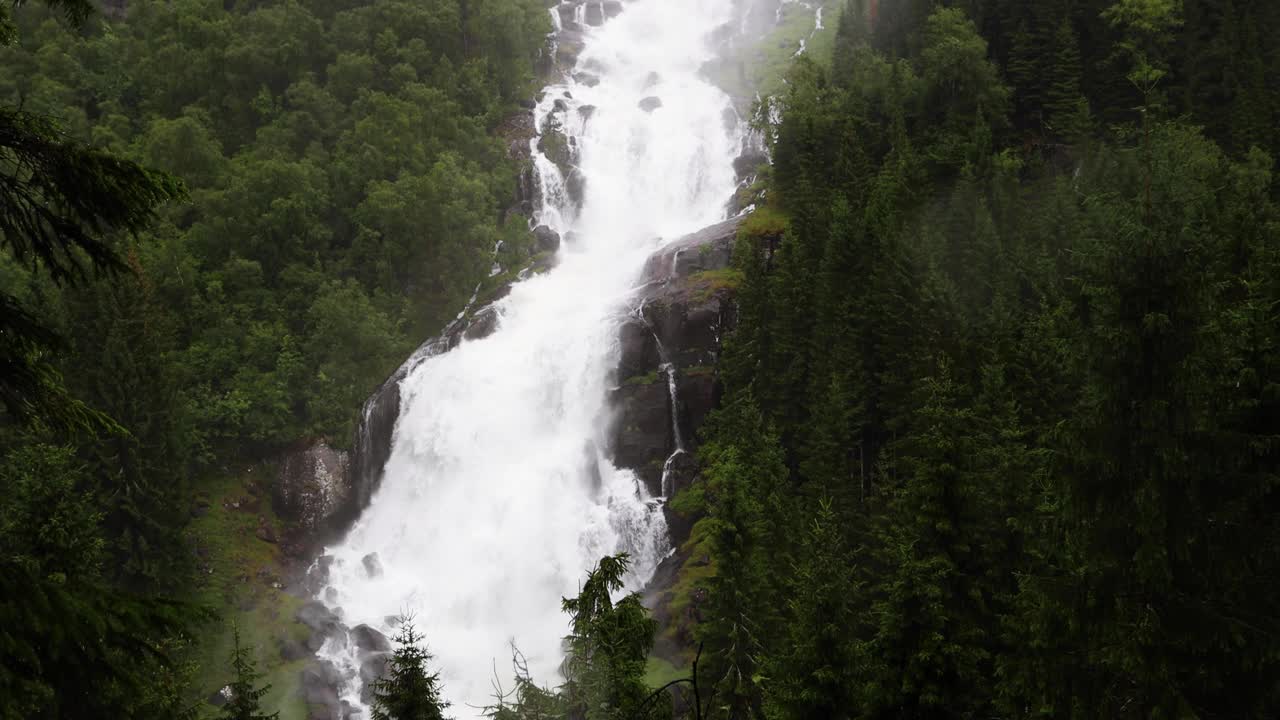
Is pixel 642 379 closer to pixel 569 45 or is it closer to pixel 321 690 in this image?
pixel 321 690

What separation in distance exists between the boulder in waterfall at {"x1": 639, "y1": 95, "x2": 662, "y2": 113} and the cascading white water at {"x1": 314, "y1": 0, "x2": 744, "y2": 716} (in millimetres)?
14128

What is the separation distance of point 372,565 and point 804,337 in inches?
904

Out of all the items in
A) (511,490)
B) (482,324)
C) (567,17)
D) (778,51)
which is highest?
(567,17)

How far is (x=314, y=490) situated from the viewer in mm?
48531

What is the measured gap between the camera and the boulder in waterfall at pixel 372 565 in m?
43.4

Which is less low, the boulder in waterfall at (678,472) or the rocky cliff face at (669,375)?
the rocky cliff face at (669,375)

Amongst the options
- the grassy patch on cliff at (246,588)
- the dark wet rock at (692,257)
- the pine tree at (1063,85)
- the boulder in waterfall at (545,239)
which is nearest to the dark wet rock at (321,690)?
the grassy patch on cliff at (246,588)

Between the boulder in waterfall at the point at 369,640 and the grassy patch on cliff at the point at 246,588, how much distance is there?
2269 mm

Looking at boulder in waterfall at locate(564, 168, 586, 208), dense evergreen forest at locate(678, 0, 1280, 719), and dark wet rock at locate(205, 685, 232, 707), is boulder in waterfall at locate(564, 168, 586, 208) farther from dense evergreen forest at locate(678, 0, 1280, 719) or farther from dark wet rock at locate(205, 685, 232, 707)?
dark wet rock at locate(205, 685, 232, 707)

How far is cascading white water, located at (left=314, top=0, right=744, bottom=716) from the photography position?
3962 centimetres

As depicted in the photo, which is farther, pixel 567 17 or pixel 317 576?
pixel 567 17

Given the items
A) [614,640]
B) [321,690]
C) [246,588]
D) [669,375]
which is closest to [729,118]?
[669,375]

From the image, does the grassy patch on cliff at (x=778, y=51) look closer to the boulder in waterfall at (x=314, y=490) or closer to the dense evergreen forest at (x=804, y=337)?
the dense evergreen forest at (x=804, y=337)

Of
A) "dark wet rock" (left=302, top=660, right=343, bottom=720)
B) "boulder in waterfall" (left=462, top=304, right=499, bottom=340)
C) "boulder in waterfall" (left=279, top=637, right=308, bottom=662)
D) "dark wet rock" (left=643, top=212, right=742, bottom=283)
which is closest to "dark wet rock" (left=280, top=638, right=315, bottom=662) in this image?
"boulder in waterfall" (left=279, top=637, right=308, bottom=662)
